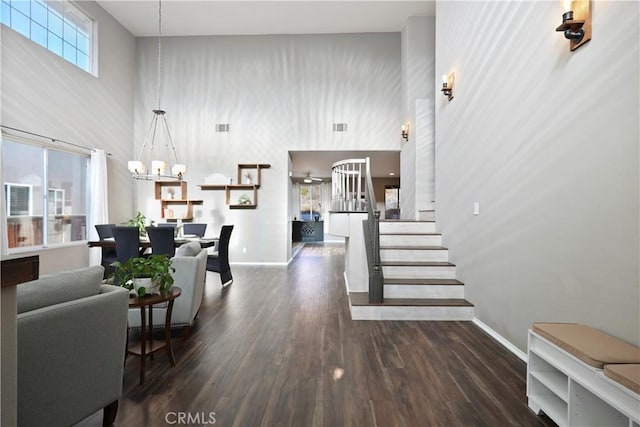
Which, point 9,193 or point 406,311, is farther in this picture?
point 9,193

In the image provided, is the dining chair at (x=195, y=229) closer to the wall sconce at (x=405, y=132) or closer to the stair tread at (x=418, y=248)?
the stair tread at (x=418, y=248)

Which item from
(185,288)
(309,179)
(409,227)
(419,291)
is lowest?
(419,291)

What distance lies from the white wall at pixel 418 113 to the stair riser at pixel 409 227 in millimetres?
1480

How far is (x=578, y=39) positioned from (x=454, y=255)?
274 cm

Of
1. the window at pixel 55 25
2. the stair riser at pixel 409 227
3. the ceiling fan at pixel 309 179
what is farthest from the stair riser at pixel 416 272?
the ceiling fan at pixel 309 179

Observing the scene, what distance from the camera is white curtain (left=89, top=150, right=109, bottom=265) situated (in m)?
6.63

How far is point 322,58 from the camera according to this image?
791 cm

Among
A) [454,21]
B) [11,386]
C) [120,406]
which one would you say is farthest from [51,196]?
[454,21]

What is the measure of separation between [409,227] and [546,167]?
2.76m

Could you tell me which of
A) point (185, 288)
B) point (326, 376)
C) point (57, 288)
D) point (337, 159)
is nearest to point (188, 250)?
point (185, 288)

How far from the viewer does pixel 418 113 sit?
6.73 m

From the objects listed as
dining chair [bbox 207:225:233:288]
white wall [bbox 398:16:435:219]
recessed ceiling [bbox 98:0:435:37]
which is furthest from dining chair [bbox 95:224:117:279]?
white wall [bbox 398:16:435:219]

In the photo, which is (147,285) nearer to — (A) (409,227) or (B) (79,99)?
(A) (409,227)

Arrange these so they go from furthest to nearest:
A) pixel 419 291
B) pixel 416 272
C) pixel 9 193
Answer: pixel 9 193, pixel 416 272, pixel 419 291
